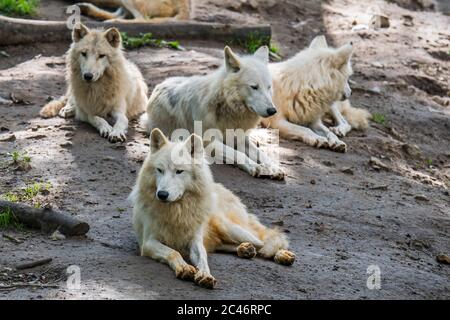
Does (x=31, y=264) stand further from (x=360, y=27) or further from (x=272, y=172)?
(x=360, y=27)

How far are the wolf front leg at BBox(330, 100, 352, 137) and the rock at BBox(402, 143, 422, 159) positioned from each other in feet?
2.42

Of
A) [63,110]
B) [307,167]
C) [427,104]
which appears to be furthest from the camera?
[427,104]

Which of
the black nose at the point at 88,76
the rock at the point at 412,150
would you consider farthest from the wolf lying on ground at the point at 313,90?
the black nose at the point at 88,76

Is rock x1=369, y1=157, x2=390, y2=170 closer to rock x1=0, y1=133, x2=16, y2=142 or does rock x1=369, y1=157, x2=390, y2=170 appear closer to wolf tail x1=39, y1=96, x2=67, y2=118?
wolf tail x1=39, y1=96, x2=67, y2=118

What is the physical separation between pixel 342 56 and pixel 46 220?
5.26 metres

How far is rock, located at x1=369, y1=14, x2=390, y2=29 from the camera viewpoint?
15.1 m

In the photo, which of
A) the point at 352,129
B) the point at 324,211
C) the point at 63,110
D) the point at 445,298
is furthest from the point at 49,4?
the point at 445,298

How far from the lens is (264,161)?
8617 mm

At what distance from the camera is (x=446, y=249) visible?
7.32 m

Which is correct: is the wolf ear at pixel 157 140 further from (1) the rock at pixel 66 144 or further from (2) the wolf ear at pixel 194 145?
(1) the rock at pixel 66 144

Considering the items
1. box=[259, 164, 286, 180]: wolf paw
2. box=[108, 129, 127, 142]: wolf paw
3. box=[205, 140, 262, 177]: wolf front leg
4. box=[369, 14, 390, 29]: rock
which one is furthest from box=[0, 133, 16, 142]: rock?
box=[369, 14, 390, 29]: rock

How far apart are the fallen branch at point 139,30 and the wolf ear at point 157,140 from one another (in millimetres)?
6694
